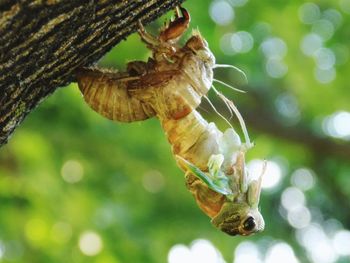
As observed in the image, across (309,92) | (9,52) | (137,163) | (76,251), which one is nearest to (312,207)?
(309,92)

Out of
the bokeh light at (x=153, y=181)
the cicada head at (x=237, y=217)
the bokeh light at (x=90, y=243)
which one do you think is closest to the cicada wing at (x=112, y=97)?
the cicada head at (x=237, y=217)

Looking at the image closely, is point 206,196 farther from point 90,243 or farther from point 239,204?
point 90,243

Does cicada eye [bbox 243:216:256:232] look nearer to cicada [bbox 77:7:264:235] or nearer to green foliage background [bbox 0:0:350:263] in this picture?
cicada [bbox 77:7:264:235]

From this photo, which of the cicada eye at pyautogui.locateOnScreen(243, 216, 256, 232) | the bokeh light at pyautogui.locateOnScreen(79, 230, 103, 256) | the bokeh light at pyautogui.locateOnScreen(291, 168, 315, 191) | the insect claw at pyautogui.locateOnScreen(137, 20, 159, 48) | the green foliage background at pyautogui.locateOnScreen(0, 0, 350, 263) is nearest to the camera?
the insect claw at pyautogui.locateOnScreen(137, 20, 159, 48)

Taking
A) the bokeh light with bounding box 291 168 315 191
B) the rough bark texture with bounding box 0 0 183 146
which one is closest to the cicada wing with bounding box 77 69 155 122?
the rough bark texture with bounding box 0 0 183 146

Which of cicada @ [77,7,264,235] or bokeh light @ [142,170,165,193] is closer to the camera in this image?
cicada @ [77,7,264,235]

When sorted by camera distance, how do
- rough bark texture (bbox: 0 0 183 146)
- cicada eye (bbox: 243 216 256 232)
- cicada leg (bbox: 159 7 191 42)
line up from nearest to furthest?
rough bark texture (bbox: 0 0 183 146) → cicada leg (bbox: 159 7 191 42) → cicada eye (bbox: 243 216 256 232)

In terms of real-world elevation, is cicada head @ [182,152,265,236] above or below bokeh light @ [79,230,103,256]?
below
